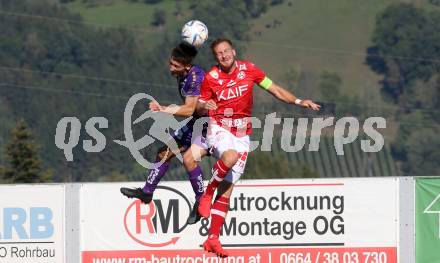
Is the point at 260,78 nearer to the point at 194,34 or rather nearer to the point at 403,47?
the point at 194,34

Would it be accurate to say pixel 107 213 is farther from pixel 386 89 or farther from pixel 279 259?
pixel 386 89

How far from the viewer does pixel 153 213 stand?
23172 mm

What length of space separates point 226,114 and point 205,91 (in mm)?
458

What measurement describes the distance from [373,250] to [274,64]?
15303cm

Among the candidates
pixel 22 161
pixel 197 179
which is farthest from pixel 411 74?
pixel 197 179

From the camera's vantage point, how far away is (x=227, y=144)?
61.2 feet

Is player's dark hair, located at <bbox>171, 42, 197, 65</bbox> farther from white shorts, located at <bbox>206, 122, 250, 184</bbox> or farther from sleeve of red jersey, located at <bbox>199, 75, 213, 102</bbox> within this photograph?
white shorts, located at <bbox>206, 122, 250, 184</bbox>

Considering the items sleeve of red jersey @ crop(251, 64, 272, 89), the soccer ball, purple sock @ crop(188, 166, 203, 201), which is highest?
the soccer ball

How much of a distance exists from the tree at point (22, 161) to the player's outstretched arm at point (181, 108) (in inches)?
1718

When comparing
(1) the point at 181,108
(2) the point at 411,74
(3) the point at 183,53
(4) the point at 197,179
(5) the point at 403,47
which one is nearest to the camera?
(1) the point at 181,108

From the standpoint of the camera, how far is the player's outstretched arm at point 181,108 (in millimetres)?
17625

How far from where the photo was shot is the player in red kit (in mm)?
18375

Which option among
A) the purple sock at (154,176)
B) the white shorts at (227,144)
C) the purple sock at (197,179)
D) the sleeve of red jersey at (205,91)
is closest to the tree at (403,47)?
the purple sock at (154,176)

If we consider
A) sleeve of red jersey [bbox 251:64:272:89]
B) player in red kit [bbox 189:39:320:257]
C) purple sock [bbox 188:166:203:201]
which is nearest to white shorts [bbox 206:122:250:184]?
player in red kit [bbox 189:39:320:257]
